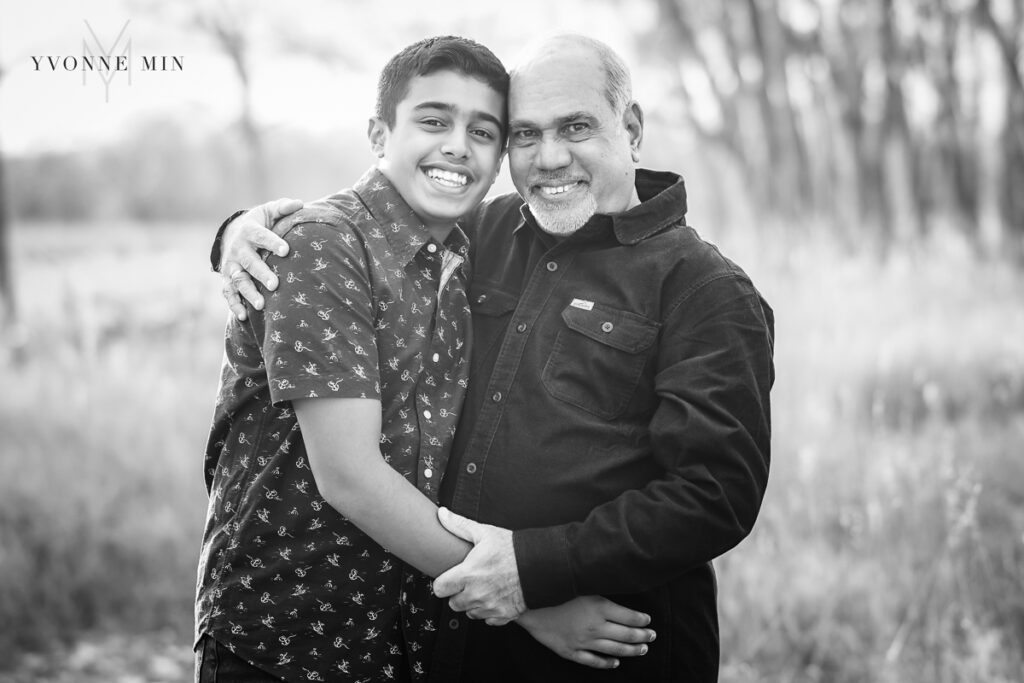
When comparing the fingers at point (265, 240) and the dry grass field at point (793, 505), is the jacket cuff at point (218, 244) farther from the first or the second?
the dry grass field at point (793, 505)

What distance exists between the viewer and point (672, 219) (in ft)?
7.51

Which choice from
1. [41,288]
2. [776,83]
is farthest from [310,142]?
[776,83]

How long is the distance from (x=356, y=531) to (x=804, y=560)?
7.97ft

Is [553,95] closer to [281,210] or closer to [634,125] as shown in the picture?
[634,125]

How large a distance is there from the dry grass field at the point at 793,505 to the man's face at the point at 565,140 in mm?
1637

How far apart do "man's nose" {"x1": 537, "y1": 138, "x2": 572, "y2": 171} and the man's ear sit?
0.75 feet

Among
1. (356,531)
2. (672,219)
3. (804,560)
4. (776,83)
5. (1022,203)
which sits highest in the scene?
(776,83)

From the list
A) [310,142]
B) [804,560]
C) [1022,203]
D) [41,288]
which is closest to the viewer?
[804,560]

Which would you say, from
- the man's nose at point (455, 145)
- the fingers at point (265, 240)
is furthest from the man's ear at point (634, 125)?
the fingers at point (265, 240)

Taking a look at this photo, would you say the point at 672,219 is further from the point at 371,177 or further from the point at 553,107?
the point at 371,177

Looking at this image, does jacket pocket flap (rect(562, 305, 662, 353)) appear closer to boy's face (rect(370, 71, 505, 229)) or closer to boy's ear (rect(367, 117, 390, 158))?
boy's face (rect(370, 71, 505, 229))

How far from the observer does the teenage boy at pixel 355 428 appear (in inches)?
72.4

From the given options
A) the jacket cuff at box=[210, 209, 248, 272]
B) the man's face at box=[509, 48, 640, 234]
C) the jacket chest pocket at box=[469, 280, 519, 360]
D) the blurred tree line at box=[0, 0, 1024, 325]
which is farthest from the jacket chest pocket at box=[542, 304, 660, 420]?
the blurred tree line at box=[0, 0, 1024, 325]

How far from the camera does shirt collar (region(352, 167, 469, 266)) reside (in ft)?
6.85
